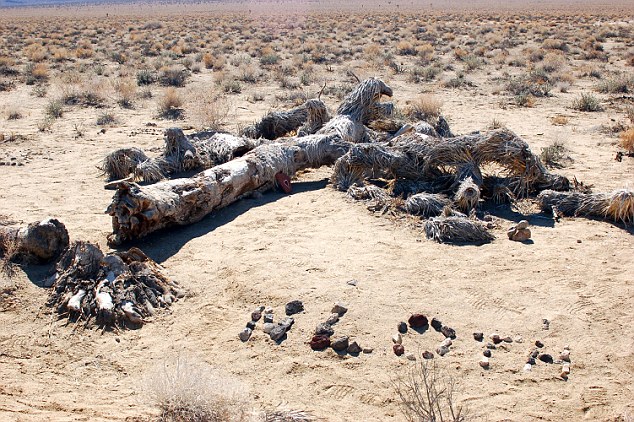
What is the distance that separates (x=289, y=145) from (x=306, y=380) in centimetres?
459

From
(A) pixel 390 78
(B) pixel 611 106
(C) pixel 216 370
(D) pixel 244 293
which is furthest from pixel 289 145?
(A) pixel 390 78

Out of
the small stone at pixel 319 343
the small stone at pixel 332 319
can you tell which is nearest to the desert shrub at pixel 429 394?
the small stone at pixel 319 343

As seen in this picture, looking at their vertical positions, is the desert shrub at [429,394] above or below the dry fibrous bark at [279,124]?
below

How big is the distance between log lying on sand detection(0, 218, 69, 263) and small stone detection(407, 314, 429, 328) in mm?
3474

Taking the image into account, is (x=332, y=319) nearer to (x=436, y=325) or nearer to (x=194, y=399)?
(x=436, y=325)

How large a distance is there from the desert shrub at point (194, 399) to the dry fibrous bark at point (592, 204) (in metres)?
4.70

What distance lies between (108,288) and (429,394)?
115 inches

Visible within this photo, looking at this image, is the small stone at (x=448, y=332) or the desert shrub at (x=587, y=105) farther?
the desert shrub at (x=587, y=105)

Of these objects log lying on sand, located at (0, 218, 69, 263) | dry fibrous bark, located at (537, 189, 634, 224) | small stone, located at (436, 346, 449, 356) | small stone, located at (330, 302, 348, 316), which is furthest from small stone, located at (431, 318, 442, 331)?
log lying on sand, located at (0, 218, 69, 263)

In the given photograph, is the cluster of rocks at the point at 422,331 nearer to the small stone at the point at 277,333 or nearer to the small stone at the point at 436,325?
the small stone at the point at 436,325

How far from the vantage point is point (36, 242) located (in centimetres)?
578

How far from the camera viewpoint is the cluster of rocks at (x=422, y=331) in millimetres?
4469

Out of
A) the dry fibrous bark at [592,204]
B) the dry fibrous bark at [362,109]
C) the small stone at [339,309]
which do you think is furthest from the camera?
the dry fibrous bark at [362,109]

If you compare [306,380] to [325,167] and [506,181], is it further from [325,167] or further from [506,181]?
[325,167]
